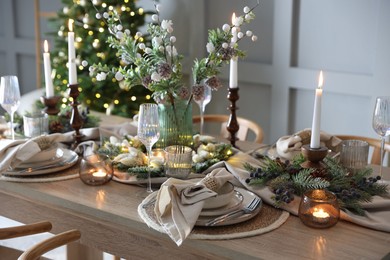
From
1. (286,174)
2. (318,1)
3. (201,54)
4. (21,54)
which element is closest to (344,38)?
(318,1)

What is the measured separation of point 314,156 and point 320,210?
0.23 meters

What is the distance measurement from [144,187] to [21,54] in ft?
11.6

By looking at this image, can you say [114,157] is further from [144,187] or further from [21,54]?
[21,54]

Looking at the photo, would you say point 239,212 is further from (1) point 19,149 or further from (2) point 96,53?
(2) point 96,53

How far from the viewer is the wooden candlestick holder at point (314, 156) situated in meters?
1.93

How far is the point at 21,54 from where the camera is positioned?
528cm

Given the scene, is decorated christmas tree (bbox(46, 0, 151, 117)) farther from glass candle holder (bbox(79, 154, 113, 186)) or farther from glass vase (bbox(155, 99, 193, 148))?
glass candle holder (bbox(79, 154, 113, 186))

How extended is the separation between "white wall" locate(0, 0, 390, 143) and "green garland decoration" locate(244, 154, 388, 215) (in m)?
1.66

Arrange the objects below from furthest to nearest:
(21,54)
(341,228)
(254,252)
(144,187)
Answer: (21,54) < (144,187) < (341,228) < (254,252)

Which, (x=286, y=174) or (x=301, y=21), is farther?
(x=301, y=21)

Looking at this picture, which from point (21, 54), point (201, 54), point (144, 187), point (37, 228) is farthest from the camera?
point (21, 54)

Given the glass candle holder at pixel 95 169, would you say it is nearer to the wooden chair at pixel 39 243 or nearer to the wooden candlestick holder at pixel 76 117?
the wooden chair at pixel 39 243

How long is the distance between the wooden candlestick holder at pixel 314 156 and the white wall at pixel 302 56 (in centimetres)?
168

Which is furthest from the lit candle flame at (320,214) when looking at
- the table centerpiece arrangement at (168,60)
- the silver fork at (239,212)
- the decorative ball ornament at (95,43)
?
the decorative ball ornament at (95,43)
